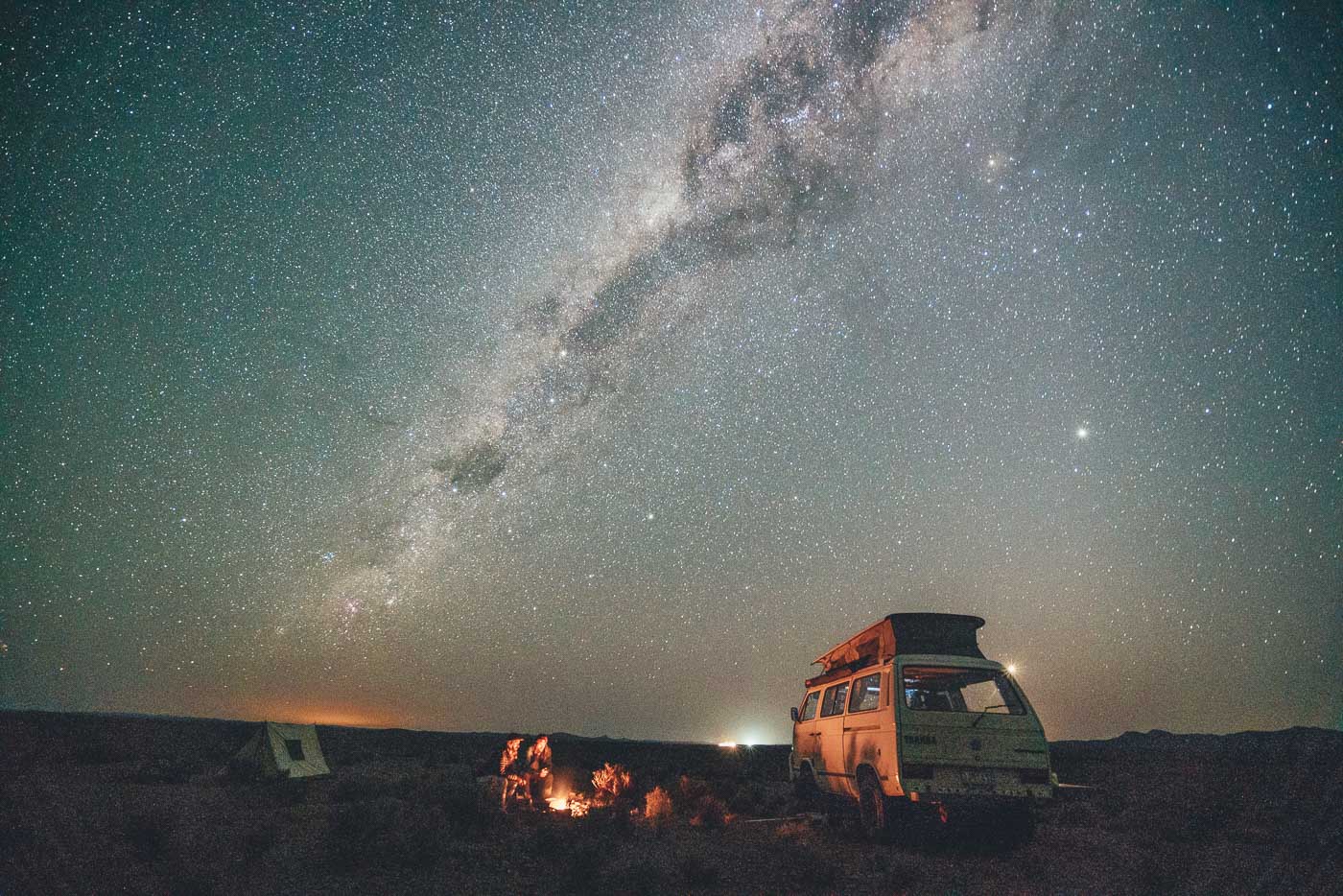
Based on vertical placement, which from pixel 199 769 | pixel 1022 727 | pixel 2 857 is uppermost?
pixel 1022 727

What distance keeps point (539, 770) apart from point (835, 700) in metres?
6.31

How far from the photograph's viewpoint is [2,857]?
229 inches

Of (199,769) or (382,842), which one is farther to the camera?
(199,769)

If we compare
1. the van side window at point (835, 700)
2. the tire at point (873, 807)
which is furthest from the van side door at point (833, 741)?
the tire at point (873, 807)

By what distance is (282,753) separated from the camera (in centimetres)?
1552

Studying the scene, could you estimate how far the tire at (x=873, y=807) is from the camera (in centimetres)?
714

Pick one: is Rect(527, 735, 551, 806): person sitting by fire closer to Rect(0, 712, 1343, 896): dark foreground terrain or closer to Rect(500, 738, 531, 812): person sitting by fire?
Rect(500, 738, 531, 812): person sitting by fire

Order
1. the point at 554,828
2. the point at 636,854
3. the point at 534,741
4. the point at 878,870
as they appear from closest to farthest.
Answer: the point at 878,870, the point at 636,854, the point at 554,828, the point at 534,741

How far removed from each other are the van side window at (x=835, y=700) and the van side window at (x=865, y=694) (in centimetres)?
43

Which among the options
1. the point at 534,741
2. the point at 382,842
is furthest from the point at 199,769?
the point at 382,842

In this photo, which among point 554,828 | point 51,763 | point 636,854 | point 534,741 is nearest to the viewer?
point 636,854

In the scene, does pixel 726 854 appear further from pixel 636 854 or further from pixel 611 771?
pixel 611 771

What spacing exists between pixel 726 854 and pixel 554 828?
107 inches

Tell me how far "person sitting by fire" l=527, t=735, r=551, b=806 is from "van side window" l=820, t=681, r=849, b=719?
5.77 meters
